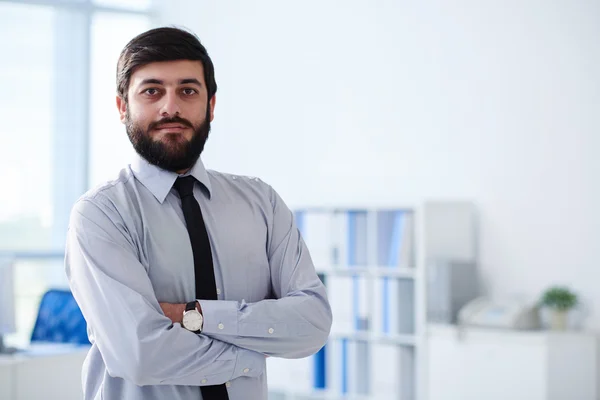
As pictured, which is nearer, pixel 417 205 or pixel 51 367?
pixel 51 367

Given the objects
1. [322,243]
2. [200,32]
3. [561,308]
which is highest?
[200,32]

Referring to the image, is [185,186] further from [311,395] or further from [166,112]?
[311,395]

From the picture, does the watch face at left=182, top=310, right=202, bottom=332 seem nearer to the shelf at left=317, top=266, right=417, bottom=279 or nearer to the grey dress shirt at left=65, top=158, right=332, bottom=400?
the grey dress shirt at left=65, top=158, right=332, bottom=400

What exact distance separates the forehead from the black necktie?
26 cm

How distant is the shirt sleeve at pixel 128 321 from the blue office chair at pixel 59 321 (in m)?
3.10

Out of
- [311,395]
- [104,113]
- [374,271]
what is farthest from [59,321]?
[104,113]

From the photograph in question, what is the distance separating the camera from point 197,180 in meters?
1.90

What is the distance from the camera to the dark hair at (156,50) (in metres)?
1.82

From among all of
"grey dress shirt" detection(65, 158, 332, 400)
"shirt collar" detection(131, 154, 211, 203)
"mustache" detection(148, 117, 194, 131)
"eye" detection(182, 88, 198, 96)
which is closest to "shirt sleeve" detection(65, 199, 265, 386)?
"grey dress shirt" detection(65, 158, 332, 400)

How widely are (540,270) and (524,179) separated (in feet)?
1.73

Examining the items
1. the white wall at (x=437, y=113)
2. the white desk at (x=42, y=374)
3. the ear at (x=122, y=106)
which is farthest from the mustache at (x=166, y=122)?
the white wall at (x=437, y=113)

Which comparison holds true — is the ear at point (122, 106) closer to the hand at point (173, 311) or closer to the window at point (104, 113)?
the hand at point (173, 311)

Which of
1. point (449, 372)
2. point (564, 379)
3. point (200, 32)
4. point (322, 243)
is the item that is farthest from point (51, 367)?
point (200, 32)

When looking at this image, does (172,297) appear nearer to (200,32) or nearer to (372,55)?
(372,55)
